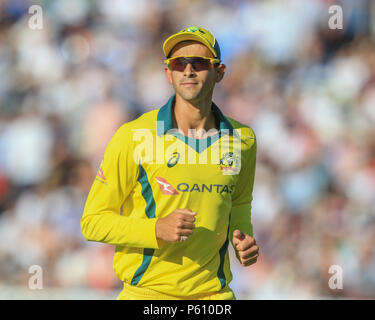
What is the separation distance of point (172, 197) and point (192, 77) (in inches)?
19.2

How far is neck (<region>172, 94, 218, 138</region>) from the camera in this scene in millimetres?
2457

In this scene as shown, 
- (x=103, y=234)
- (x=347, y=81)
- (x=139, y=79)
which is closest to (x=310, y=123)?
(x=347, y=81)

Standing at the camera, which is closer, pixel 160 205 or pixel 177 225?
pixel 177 225

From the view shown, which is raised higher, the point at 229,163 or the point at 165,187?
the point at 229,163

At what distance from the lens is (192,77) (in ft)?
7.70

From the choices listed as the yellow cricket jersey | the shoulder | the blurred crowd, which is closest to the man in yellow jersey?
the yellow cricket jersey

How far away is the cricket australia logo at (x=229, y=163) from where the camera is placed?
2.46 m

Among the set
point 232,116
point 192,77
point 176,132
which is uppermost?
point 232,116

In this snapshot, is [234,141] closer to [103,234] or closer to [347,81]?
[103,234]

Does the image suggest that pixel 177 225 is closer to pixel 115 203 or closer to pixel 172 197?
pixel 172 197

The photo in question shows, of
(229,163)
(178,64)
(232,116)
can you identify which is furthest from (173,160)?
(232,116)

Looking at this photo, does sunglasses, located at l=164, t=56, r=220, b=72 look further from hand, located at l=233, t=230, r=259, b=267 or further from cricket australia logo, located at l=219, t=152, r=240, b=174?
hand, located at l=233, t=230, r=259, b=267

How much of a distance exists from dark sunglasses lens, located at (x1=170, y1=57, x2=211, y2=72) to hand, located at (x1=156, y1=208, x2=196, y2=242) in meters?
0.59

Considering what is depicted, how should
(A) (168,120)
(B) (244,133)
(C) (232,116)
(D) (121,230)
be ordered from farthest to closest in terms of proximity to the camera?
(C) (232,116) < (B) (244,133) < (A) (168,120) < (D) (121,230)
